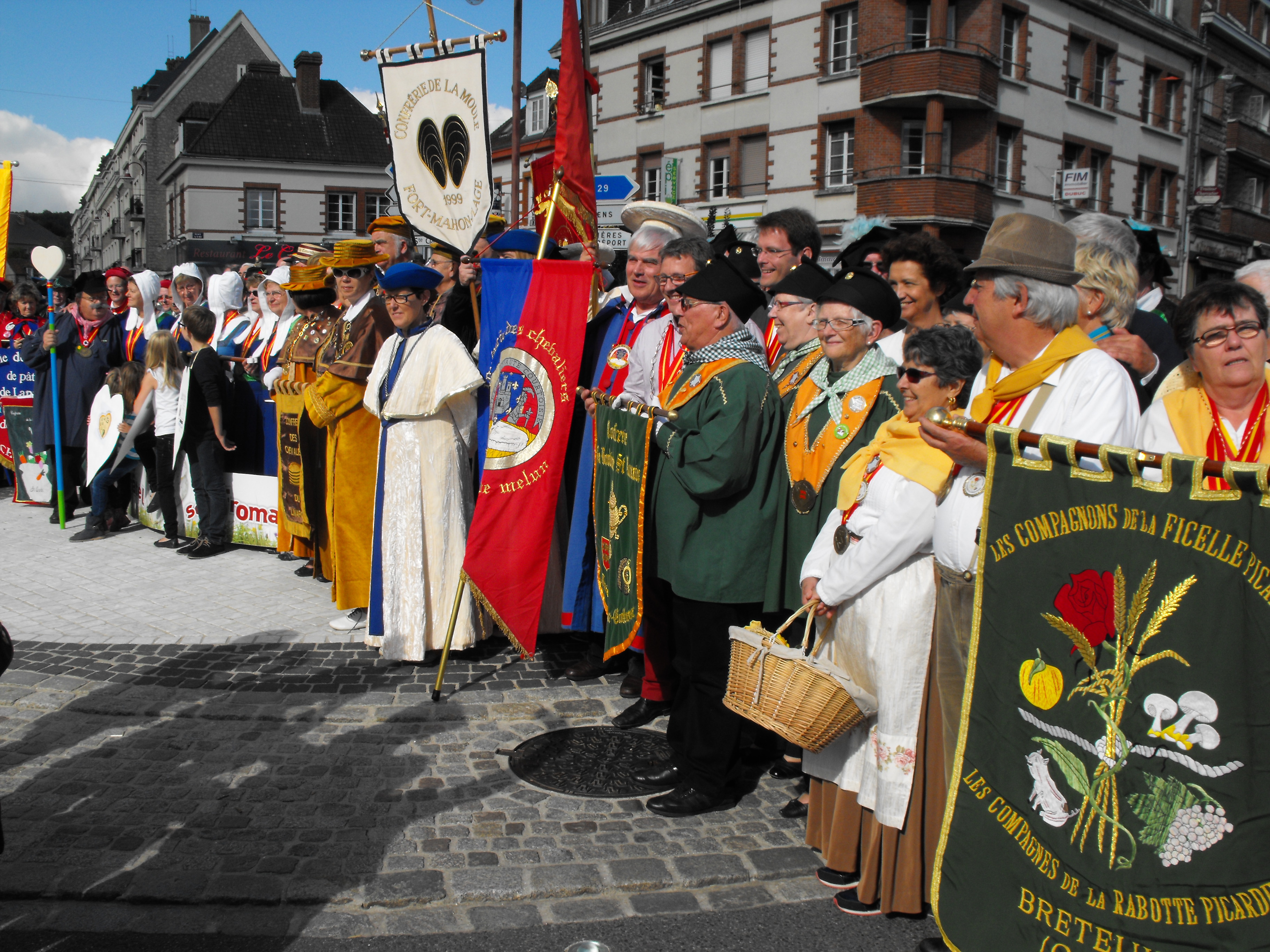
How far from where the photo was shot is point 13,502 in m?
11.2

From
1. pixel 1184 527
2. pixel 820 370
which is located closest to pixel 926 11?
pixel 820 370

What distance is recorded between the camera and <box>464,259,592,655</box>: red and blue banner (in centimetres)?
546

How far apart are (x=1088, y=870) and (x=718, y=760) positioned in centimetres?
189

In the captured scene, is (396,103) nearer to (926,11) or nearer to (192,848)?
(192,848)

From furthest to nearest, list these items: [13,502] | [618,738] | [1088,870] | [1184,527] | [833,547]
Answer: [13,502], [618,738], [833,547], [1088,870], [1184,527]

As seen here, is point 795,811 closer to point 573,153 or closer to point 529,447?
point 529,447

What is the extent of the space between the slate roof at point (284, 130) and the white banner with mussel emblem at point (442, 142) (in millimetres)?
41372

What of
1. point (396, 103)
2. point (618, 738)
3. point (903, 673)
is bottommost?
point (618, 738)

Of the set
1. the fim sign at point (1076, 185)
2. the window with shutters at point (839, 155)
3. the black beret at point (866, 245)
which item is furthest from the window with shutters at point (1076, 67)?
the black beret at point (866, 245)

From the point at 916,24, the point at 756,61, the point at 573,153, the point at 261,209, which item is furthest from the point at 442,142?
the point at 261,209

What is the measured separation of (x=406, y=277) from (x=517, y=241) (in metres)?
0.95

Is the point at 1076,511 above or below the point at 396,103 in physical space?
below

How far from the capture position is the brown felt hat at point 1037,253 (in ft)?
9.27

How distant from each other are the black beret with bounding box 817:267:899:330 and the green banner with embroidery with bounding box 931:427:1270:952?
4.48 feet
